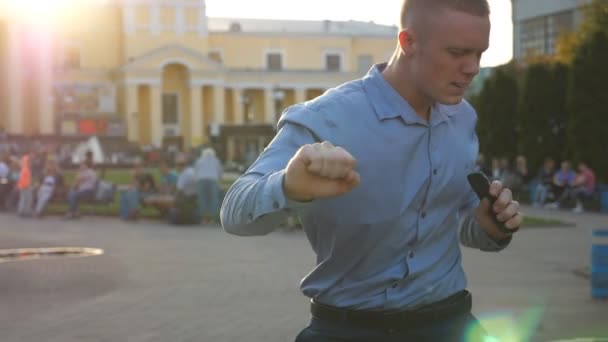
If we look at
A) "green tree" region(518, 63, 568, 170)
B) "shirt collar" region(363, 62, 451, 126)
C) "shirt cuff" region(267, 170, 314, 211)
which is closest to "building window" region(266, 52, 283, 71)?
"green tree" region(518, 63, 568, 170)

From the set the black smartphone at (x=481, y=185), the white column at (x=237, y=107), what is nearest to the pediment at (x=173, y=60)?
the white column at (x=237, y=107)

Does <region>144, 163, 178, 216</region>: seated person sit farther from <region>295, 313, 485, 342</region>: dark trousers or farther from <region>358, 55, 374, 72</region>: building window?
<region>358, 55, 374, 72</region>: building window

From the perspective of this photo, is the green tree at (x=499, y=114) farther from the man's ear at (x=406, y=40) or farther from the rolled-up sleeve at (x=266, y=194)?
the rolled-up sleeve at (x=266, y=194)

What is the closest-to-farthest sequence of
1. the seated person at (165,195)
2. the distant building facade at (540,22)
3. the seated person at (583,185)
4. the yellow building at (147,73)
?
the seated person at (165,195) < the seated person at (583,185) < the distant building facade at (540,22) < the yellow building at (147,73)

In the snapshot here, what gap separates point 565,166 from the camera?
101 feet

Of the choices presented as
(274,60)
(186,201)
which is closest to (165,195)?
(186,201)

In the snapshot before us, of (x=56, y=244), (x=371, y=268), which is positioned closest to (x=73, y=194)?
(x=56, y=244)

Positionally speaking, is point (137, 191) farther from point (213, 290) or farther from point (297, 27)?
point (297, 27)

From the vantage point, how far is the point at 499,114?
40875mm

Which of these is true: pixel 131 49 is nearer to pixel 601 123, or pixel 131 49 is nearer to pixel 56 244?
pixel 601 123

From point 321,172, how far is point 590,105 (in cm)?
3086

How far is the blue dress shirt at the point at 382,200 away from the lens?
3.14 meters

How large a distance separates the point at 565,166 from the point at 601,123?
2213mm

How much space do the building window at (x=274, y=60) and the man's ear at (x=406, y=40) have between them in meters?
94.8
